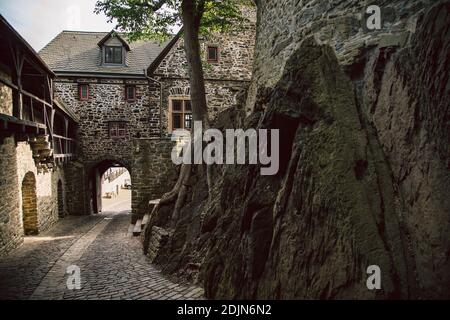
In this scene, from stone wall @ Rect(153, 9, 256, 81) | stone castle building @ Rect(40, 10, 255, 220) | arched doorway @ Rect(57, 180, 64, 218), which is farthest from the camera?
stone castle building @ Rect(40, 10, 255, 220)

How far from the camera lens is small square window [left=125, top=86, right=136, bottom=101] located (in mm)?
18031

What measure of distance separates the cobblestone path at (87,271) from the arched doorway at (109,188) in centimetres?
821

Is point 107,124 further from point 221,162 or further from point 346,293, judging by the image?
point 346,293

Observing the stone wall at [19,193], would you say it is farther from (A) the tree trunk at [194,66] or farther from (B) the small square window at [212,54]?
(B) the small square window at [212,54]

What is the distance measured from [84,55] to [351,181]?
64.4 feet

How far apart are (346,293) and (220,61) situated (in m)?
16.1

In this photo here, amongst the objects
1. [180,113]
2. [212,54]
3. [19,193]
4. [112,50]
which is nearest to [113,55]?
[112,50]

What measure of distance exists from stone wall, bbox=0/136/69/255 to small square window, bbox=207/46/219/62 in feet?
33.4

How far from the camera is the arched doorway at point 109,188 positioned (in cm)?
1955

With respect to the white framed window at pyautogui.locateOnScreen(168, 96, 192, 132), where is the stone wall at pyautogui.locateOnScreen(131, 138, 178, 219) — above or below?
below

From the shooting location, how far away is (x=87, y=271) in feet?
22.6

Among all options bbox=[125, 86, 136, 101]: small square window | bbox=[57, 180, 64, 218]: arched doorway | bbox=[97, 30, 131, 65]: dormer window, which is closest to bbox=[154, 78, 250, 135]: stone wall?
bbox=[125, 86, 136, 101]: small square window

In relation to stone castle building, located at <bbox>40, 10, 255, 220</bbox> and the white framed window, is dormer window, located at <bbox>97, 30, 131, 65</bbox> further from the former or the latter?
the white framed window

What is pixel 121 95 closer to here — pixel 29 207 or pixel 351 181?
pixel 29 207
